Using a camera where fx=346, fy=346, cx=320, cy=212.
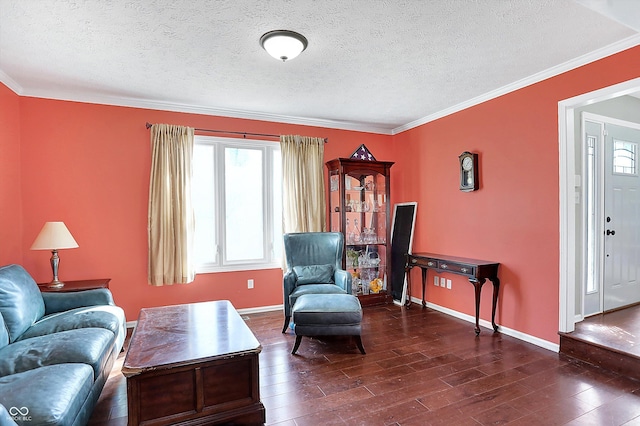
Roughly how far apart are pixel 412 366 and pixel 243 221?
2.63 m

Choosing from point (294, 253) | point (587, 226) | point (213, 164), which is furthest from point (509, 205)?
point (213, 164)

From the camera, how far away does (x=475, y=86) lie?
3598mm

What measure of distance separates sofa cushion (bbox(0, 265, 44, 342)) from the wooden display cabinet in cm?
323

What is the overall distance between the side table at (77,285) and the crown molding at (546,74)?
4.32 metres

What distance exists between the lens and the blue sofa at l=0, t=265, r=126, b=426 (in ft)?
5.22

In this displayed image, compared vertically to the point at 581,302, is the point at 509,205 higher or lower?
higher

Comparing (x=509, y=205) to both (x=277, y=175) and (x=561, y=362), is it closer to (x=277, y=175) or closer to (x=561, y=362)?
(x=561, y=362)

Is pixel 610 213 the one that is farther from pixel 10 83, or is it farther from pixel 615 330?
pixel 10 83

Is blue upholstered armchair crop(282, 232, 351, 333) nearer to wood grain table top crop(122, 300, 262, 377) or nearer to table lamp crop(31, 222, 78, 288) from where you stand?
wood grain table top crop(122, 300, 262, 377)

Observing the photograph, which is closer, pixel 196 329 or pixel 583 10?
pixel 583 10

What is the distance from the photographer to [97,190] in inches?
149

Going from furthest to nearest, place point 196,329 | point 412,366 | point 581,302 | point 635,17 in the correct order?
point 581,302 → point 412,366 → point 196,329 → point 635,17

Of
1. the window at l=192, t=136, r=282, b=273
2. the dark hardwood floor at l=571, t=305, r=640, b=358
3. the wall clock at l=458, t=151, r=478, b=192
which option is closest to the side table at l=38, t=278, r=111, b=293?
the window at l=192, t=136, r=282, b=273

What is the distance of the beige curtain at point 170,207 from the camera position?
3.93m
